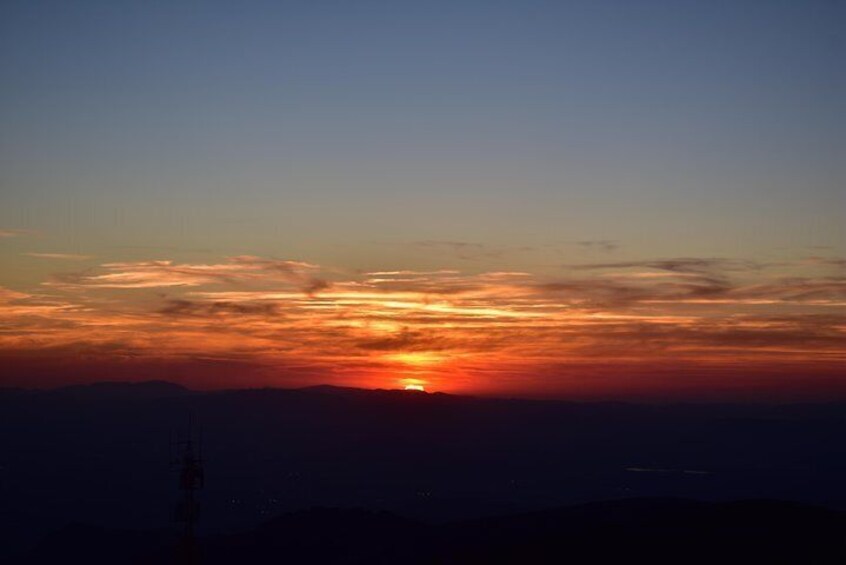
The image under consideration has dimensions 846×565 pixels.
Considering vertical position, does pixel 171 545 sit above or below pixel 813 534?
below

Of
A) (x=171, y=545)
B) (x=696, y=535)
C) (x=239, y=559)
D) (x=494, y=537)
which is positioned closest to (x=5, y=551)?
(x=171, y=545)

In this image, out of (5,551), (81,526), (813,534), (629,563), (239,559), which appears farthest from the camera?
(5,551)

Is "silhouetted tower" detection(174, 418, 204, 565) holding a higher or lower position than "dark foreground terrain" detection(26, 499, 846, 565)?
higher

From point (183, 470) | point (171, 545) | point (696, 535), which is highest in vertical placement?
point (183, 470)

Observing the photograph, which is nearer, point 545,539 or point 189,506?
point 189,506

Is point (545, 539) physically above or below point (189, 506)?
below

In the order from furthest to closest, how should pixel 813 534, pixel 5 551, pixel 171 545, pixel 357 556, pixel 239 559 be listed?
pixel 5 551 < pixel 171 545 < pixel 239 559 < pixel 357 556 < pixel 813 534

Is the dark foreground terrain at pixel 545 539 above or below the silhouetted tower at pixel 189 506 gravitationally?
below

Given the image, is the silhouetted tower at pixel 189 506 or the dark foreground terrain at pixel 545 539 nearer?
the silhouetted tower at pixel 189 506

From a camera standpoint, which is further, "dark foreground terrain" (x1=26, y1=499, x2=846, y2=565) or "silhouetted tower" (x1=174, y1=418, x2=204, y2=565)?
"dark foreground terrain" (x1=26, y1=499, x2=846, y2=565)

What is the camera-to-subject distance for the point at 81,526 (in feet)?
429

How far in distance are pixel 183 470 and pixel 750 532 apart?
4554 cm

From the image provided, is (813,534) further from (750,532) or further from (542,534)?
(542,534)

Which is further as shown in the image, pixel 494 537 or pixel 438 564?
pixel 494 537
